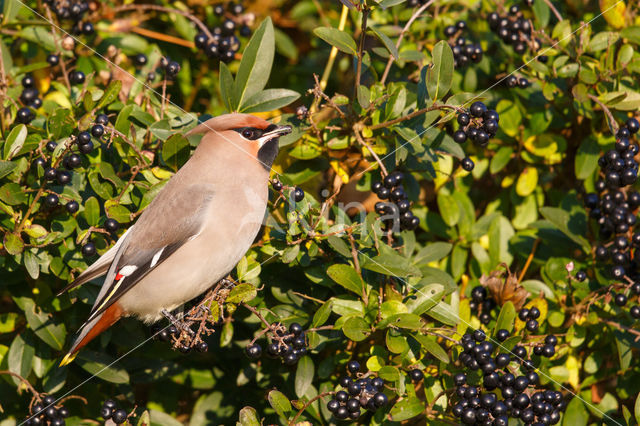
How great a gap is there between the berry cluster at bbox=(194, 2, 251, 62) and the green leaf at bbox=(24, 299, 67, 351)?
141 cm

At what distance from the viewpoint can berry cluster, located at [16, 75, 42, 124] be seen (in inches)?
113

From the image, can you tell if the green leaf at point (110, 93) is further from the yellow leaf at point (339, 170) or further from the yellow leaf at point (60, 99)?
the yellow leaf at point (339, 170)

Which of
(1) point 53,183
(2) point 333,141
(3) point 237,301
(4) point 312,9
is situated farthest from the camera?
(4) point 312,9

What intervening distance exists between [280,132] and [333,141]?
8.5 inches

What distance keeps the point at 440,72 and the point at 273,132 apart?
70cm

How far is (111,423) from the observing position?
2666 mm

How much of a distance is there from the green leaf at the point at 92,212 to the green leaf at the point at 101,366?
567mm

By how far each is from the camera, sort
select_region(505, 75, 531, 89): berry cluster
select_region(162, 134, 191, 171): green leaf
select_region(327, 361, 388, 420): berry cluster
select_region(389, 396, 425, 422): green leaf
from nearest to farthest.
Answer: select_region(327, 361, 388, 420): berry cluster, select_region(389, 396, 425, 422): green leaf, select_region(162, 134, 191, 171): green leaf, select_region(505, 75, 531, 89): berry cluster

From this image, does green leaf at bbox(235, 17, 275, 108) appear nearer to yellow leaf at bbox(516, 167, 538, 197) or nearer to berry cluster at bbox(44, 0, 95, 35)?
berry cluster at bbox(44, 0, 95, 35)

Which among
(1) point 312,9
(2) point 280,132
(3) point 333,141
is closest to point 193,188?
(2) point 280,132

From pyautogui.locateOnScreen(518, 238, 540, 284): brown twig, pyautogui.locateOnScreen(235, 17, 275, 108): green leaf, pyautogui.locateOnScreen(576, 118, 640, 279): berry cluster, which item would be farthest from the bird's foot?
pyautogui.locateOnScreen(576, 118, 640, 279): berry cluster

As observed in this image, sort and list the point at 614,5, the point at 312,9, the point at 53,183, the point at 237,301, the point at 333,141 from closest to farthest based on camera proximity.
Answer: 1. the point at 237,301
2. the point at 53,183
3. the point at 333,141
4. the point at 614,5
5. the point at 312,9

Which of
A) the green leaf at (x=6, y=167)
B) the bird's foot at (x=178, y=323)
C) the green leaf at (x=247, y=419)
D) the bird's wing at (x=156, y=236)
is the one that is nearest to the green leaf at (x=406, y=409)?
the green leaf at (x=247, y=419)

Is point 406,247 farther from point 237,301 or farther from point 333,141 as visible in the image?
point 237,301
